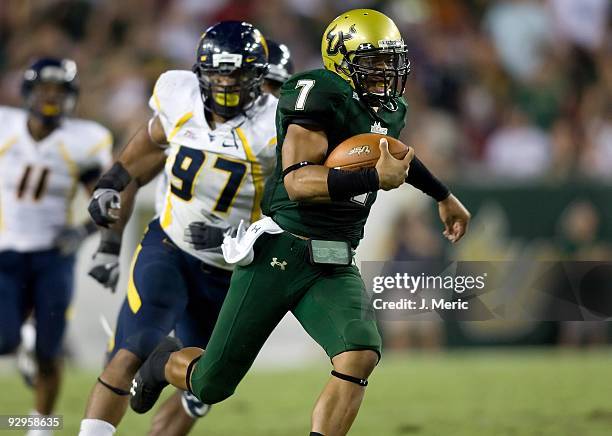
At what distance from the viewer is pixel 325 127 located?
4051 millimetres

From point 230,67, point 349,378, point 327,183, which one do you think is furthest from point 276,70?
point 349,378

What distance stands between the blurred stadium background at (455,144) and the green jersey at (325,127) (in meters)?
2.75

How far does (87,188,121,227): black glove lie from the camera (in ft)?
15.7

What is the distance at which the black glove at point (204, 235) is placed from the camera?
4820mm

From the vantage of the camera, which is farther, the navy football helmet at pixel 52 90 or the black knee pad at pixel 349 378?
the navy football helmet at pixel 52 90

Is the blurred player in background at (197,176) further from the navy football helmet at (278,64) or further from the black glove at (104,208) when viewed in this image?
the navy football helmet at (278,64)

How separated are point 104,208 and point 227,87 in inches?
27.9

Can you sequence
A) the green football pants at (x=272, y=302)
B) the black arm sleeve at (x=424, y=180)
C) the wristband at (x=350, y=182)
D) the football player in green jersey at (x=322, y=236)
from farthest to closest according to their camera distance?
1. the black arm sleeve at (x=424, y=180)
2. the green football pants at (x=272, y=302)
3. the football player in green jersey at (x=322, y=236)
4. the wristband at (x=350, y=182)

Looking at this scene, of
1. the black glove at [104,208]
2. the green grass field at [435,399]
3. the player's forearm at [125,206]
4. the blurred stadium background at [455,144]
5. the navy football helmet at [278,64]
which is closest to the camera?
the black glove at [104,208]

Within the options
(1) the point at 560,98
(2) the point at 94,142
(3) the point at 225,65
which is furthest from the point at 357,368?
(1) the point at 560,98

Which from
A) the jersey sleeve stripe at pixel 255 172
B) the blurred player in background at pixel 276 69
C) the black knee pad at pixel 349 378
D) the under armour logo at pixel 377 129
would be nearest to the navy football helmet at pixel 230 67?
the jersey sleeve stripe at pixel 255 172

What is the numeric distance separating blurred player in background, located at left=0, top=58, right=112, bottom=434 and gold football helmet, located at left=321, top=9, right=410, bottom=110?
97.4 inches

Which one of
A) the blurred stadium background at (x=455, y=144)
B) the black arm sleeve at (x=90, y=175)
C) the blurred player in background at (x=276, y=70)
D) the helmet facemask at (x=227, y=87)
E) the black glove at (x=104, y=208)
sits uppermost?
the blurred stadium background at (x=455, y=144)

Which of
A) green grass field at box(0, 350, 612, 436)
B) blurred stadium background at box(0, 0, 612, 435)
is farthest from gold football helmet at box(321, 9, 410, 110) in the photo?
blurred stadium background at box(0, 0, 612, 435)
